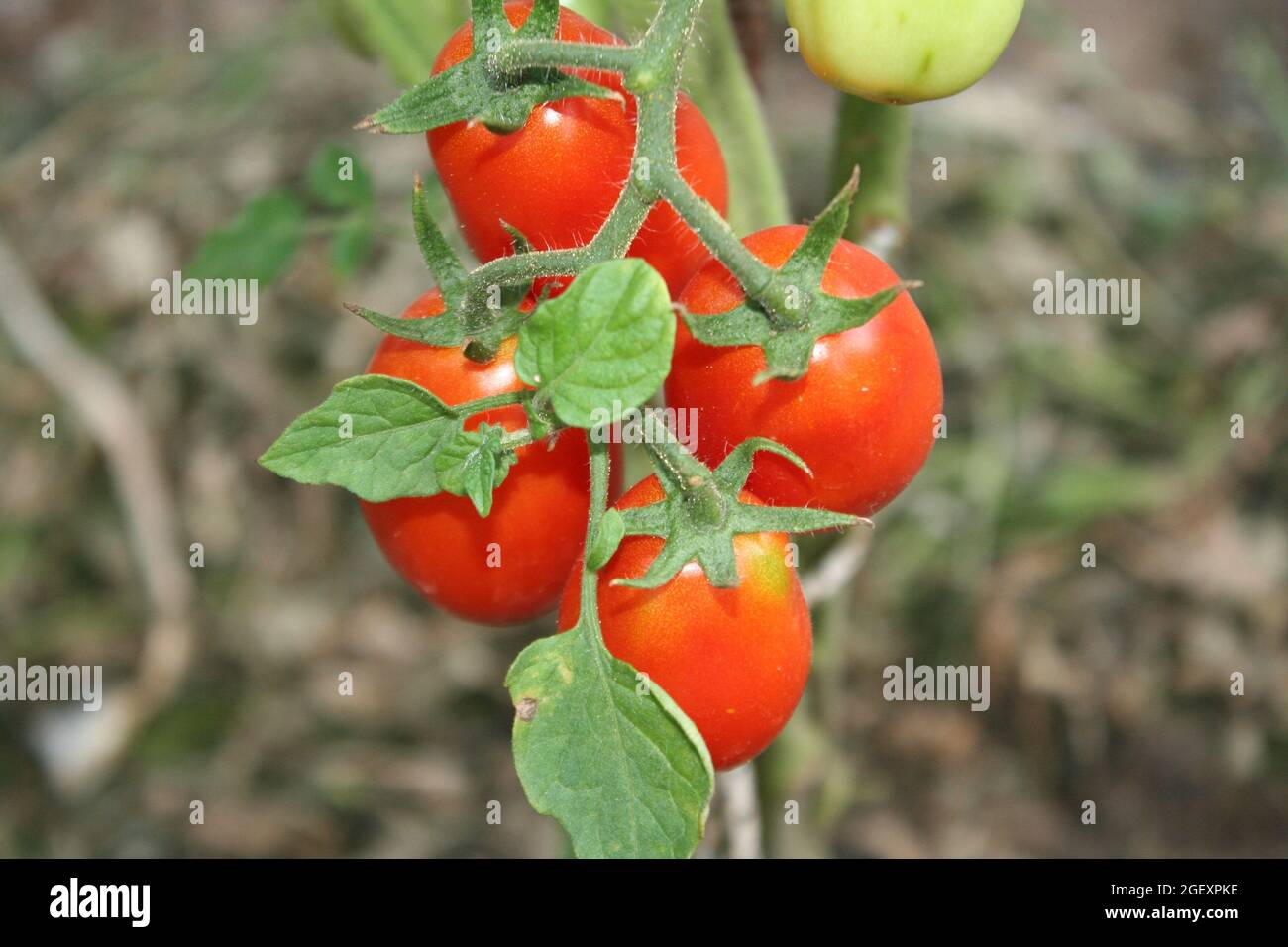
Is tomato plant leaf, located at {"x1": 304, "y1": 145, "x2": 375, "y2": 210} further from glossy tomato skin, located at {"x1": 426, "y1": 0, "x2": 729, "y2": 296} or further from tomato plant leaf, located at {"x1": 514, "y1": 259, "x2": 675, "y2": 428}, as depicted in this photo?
tomato plant leaf, located at {"x1": 514, "y1": 259, "x2": 675, "y2": 428}

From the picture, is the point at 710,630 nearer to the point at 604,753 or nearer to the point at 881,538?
the point at 604,753

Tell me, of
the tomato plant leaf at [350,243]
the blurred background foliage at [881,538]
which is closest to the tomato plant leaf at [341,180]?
the tomato plant leaf at [350,243]

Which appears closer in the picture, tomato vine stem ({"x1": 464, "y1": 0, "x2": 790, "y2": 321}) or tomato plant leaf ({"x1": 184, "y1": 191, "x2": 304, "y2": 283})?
tomato vine stem ({"x1": 464, "y1": 0, "x2": 790, "y2": 321})

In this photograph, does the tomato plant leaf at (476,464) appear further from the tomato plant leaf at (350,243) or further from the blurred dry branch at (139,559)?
the blurred dry branch at (139,559)

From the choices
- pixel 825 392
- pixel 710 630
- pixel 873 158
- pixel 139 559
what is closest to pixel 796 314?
pixel 825 392

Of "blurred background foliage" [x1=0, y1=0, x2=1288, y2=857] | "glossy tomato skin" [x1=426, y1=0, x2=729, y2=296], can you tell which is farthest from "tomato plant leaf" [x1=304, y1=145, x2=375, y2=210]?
"blurred background foliage" [x1=0, y1=0, x2=1288, y2=857]
